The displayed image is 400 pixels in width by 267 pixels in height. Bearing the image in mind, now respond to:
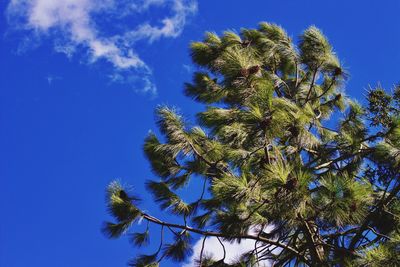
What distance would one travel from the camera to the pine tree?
5262 millimetres

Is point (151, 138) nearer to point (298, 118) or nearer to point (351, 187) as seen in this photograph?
point (298, 118)

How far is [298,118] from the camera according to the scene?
593cm

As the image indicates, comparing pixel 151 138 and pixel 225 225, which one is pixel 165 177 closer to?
pixel 151 138

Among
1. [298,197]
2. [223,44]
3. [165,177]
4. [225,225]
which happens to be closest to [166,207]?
[165,177]

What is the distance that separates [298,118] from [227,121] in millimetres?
1105

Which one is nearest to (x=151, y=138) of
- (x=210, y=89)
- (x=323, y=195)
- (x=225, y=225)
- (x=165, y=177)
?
(x=165, y=177)

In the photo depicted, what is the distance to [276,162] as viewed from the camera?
5.79m

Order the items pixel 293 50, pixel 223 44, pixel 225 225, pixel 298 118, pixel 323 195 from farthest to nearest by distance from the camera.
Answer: pixel 223 44 < pixel 293 50 < pixel 225 225 < pixel 298 118 < pixel 323 195

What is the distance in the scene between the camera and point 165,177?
8922 millimetres

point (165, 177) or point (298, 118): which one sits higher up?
point (165, 177)

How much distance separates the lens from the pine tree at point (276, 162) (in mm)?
5262

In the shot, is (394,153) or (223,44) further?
(223,44)

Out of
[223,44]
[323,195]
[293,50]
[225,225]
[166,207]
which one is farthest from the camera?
[223,44]

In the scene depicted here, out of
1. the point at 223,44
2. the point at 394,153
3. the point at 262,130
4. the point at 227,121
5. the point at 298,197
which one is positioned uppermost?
the point at 223,44
